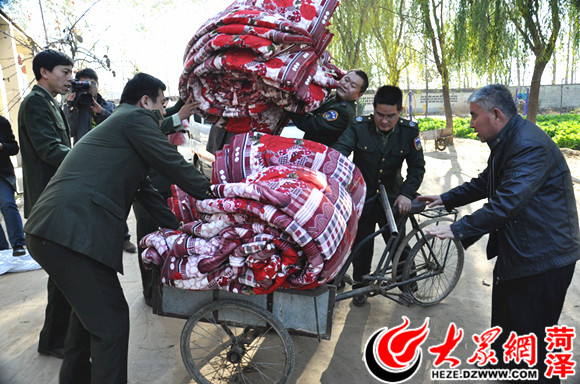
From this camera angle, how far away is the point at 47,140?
3.02m

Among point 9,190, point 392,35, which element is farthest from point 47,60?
point 392,35

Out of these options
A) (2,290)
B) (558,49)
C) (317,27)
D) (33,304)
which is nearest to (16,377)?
(33,304)

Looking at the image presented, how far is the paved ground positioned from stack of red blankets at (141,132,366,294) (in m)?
0.96

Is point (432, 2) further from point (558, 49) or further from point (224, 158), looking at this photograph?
point (224, 158)

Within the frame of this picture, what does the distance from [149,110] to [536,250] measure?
2333 mm

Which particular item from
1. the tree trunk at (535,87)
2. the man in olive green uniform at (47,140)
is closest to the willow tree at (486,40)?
the tree trunk at (535,87)

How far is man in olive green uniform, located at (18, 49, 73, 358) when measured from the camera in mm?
2969

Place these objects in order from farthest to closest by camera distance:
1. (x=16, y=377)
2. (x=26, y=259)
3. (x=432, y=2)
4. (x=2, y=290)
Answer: (x=432, y=2)
(x=26, y=259)
(x=2, y=290)
(x=16, y=377)

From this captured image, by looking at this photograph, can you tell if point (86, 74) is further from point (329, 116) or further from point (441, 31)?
point (441, 31)

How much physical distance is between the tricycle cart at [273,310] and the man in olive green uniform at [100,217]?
0.32 m

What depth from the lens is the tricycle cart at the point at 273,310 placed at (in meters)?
2.26

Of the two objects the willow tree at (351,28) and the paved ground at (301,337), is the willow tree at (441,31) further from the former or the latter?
the paved ground at (301,337)

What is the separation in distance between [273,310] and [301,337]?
103 centimetres

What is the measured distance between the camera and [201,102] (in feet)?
9.30
